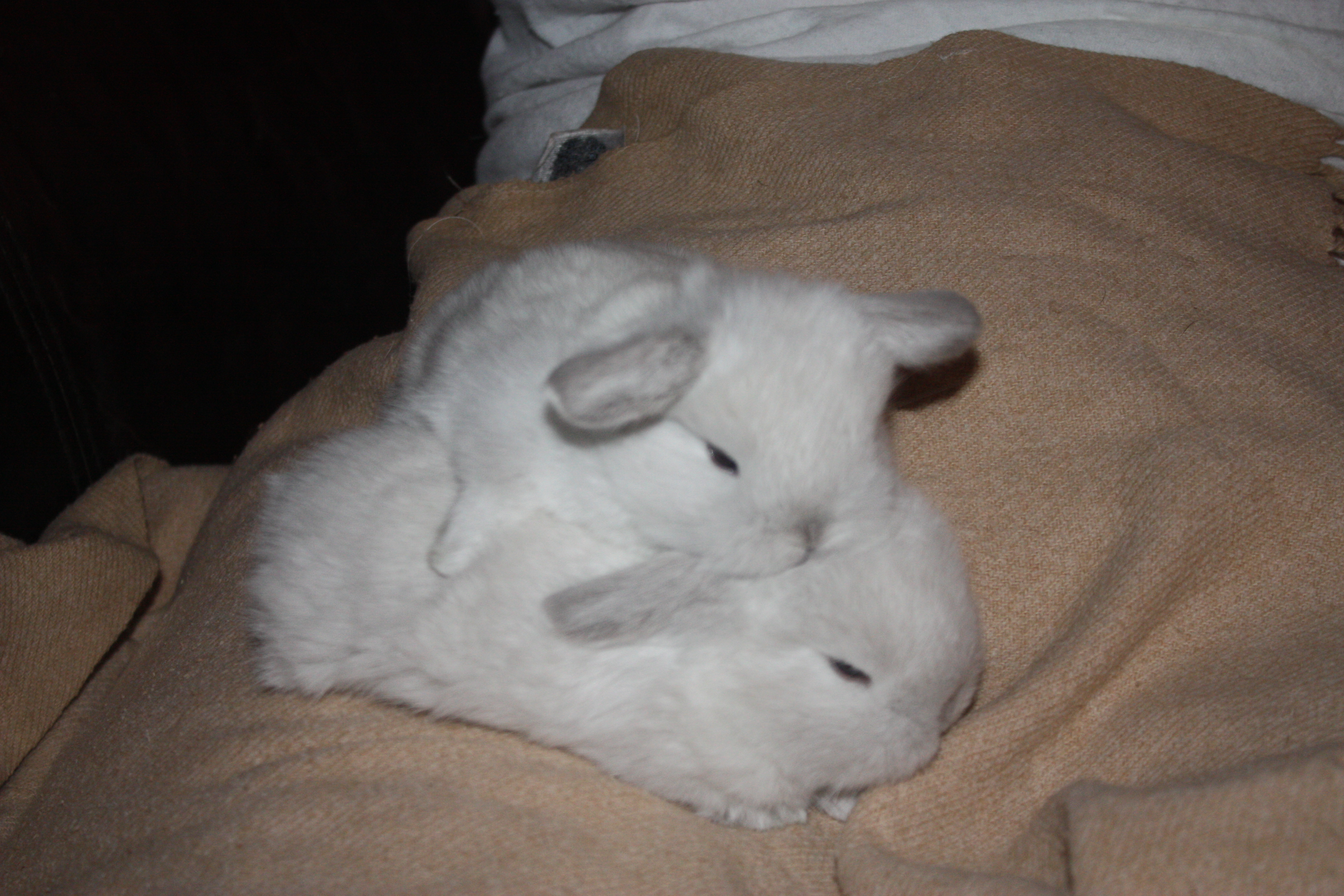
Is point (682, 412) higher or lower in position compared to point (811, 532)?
higher

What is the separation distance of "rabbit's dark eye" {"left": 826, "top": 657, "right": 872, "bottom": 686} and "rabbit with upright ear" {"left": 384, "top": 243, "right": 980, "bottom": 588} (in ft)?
0.49

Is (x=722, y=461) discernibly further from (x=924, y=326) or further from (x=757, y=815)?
(x=757, y=815)

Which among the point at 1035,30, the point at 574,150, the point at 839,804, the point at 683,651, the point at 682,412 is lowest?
the point at 839,804

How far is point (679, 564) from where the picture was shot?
1.23 m

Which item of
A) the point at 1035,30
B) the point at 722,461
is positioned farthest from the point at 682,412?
the point at 1035,30

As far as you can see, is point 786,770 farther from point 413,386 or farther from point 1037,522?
point 413,386

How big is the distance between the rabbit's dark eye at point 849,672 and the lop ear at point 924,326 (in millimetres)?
415

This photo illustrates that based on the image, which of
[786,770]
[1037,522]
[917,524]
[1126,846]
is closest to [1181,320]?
[1037,522]

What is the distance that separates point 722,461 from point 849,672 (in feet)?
1.02

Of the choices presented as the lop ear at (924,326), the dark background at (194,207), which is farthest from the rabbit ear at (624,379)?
the dark background at (194,207)

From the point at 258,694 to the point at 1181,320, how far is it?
1.54 m

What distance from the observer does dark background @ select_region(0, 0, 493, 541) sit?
6.80 feet

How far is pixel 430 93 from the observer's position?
2.77m

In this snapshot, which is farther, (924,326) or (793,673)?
(924,326)
